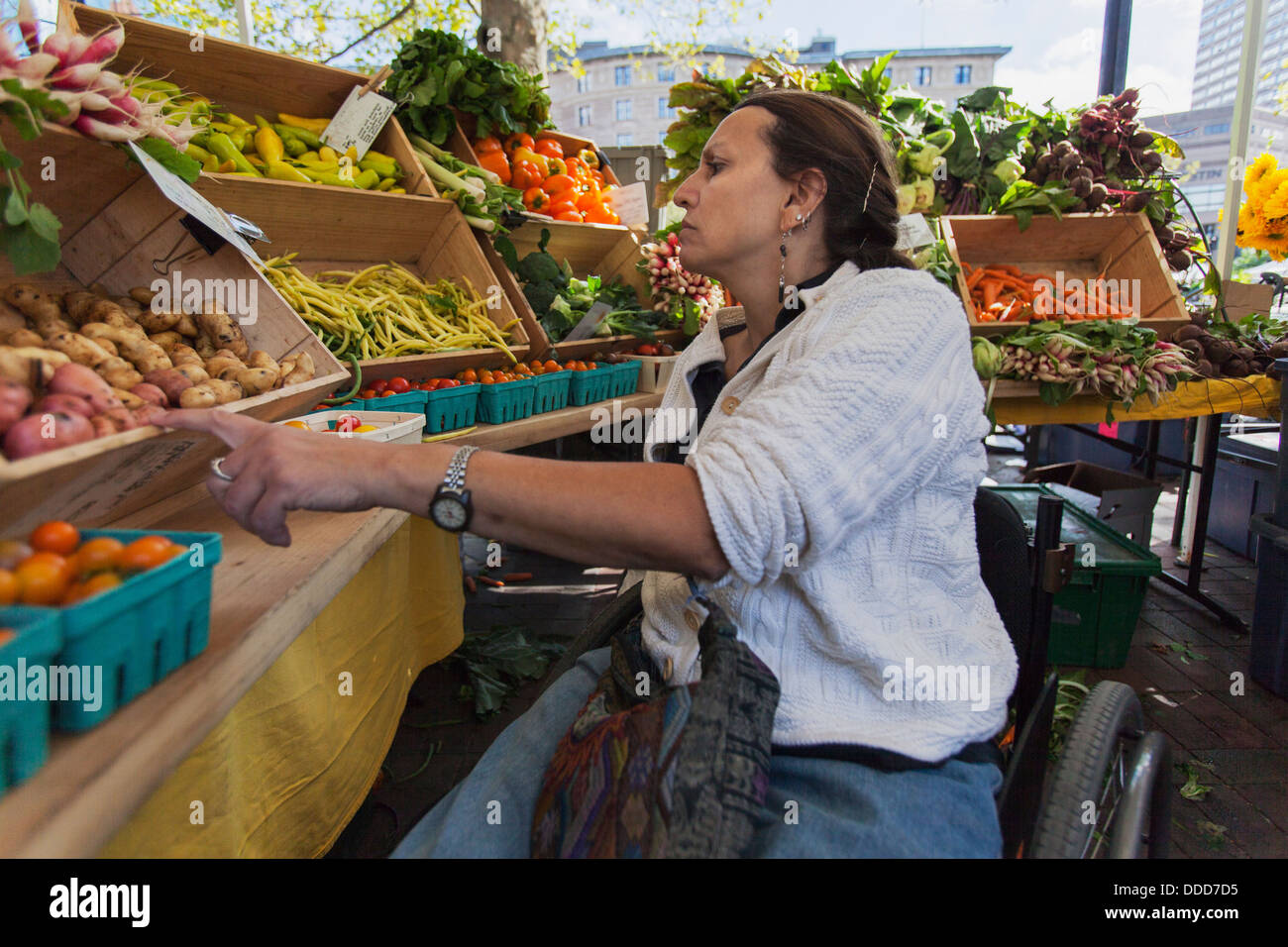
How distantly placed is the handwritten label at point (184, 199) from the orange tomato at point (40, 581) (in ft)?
2.76

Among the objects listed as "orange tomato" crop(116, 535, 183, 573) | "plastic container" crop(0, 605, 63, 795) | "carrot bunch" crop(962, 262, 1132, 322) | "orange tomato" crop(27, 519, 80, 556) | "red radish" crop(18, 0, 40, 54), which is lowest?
"plastic container" crop(0, 605, 63, 795)

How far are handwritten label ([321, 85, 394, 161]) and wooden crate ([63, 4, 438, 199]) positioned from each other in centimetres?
14

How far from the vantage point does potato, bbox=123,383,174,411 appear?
116cm

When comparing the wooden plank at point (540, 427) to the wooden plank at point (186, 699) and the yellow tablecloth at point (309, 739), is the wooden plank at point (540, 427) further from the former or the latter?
the wooden plank at point (186, 699)

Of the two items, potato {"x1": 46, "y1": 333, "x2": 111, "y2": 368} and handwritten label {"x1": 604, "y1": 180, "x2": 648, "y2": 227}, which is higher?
handwritten label {"x1": 604, "y1": 180, "x2": 648, "y2": 227}

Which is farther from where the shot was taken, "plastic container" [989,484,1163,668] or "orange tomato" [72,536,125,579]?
"plastic container" [989,484,1163,668]

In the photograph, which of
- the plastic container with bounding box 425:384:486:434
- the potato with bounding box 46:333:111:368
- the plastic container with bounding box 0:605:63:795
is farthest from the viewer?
the plastic container with bounding box 425:384:486:434

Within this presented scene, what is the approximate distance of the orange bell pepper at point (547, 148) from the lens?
4484mm

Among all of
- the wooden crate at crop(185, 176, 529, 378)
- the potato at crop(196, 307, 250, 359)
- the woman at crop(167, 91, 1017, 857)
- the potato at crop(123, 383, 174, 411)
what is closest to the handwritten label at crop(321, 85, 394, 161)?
the wooden crate at crop(185, 176, 529, 378)

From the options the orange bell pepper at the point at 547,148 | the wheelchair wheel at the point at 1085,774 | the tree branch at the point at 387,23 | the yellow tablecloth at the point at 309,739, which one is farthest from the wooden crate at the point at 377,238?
the tree branch at the point at 387,23

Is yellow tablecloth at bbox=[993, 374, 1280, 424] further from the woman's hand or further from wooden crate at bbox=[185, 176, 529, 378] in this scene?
the woman's hand

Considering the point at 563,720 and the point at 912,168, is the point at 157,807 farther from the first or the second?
the point at 912,168
